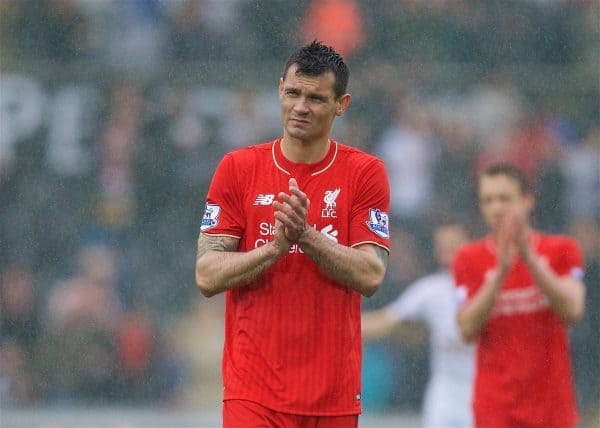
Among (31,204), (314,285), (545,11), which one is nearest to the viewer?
(314,285)

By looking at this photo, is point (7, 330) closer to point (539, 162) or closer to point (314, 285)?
point (539, 162)

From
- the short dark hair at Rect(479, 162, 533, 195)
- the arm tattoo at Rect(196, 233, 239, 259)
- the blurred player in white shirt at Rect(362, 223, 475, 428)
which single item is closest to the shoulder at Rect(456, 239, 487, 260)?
the short dark hair at Rect(479, 162, 533, 195)

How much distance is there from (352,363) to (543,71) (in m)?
7.35

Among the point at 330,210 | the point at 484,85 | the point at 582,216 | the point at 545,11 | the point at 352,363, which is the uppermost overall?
the point at 545,11

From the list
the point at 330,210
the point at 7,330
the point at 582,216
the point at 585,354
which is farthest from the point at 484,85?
the point at 330,210

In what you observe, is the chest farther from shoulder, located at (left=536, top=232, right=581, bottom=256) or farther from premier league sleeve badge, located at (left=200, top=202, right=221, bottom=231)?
shoulder, located at (left=536, top=232, right=581, bottom=256)

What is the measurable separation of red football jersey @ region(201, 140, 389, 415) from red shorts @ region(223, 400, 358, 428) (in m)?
0.03

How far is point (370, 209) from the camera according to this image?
16.8 ft

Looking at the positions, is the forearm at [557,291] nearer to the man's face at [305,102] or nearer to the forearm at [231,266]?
the man's face at [305,102]

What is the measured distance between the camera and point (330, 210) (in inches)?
199

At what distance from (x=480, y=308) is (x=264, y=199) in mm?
1910

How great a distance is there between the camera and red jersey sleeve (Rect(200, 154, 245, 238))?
507 centimetres

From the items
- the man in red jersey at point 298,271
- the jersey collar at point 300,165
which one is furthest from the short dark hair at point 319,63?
the jersey collar at point 300,165

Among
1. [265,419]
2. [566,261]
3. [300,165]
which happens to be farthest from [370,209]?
[566,261]
